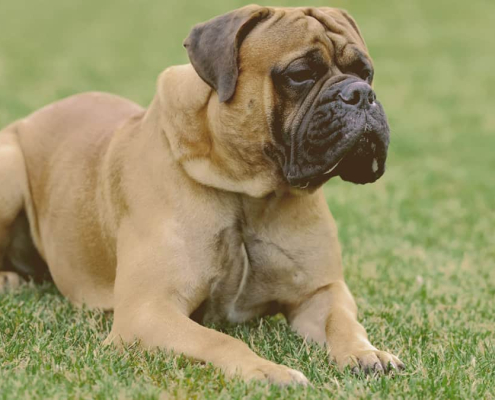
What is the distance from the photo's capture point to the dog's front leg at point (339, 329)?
3.59 m

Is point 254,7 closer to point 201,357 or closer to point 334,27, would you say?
point 334,27

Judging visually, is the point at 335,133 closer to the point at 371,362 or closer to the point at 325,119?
the point at 325,119

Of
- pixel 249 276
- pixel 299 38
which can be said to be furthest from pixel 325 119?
pixel 249 276

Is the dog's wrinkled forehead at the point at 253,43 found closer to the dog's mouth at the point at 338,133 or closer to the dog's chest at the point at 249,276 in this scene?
the dog's mouth at the point at 338,133

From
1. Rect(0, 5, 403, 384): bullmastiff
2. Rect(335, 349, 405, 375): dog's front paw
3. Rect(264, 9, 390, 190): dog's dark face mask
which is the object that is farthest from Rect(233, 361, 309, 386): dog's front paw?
Rect(264, 9, 390, 190): dog's dark face mask

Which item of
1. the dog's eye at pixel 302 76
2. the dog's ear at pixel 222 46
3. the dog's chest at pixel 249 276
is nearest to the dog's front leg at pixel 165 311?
the dog's chest at pixel 249 276

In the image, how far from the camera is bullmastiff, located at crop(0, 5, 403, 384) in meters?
3.71

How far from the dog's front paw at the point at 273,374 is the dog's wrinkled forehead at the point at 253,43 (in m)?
1.19

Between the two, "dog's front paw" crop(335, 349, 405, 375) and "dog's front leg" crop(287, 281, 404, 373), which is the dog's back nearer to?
"dog's front leg" crop(287, 281, 404, 373)

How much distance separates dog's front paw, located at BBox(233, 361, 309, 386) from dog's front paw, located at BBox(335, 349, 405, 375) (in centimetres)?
35

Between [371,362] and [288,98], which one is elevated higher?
[288,98]

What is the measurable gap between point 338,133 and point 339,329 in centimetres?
93

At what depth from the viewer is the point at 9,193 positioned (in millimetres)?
5051

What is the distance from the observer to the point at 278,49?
149 inches
